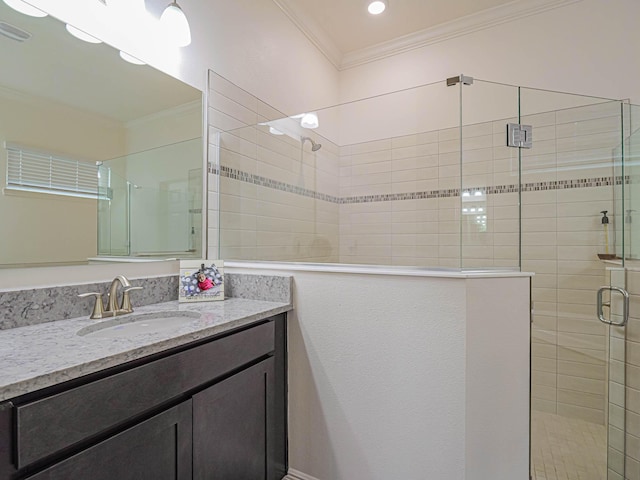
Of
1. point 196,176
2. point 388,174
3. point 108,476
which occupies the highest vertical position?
point 388,174

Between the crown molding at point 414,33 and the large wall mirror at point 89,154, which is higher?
the crown molding at point 414,33

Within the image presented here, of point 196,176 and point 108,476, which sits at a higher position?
point 196,176

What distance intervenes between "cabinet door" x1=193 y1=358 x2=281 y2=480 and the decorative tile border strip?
3.69 ft

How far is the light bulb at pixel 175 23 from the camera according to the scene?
59.1 inches

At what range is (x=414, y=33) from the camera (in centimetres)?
275

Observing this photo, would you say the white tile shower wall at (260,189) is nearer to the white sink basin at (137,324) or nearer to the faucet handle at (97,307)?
the white sink basin at (137,324)

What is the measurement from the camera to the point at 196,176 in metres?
1.78

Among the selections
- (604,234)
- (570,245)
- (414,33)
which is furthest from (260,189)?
(604,234)

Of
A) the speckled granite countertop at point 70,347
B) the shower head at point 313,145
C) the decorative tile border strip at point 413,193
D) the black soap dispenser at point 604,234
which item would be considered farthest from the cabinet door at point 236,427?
the black soap dispenser at point 604,234

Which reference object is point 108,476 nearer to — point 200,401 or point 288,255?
point 200,401

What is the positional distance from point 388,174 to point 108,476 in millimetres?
2363

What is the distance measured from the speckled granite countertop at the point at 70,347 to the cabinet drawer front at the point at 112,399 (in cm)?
4

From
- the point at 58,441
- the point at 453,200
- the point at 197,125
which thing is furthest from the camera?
the point at 453,200

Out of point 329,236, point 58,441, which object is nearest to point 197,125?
point 329,236
